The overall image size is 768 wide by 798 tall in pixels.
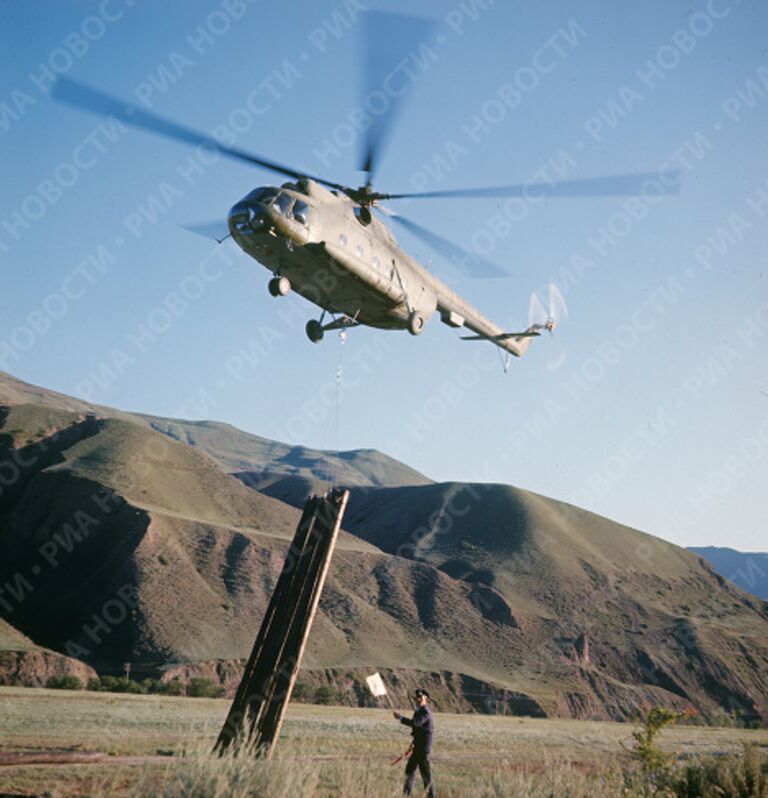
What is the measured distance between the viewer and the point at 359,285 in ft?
61.2

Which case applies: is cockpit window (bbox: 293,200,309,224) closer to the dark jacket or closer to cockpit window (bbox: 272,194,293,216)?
cockpit window (bbox: 272,194,293,216)

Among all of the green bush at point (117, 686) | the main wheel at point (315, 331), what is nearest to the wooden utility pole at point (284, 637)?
→ the main wheel at point (315, 331)

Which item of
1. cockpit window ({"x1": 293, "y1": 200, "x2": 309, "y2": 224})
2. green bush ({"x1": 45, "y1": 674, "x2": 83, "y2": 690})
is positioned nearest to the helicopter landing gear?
cockpit window ({"x1": 293, "y1": 200, "x2": 309, "y2": 224})

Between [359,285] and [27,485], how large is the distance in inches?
2432

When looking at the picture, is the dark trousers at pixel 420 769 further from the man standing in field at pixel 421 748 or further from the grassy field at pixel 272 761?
the grassy field at pixel 272 761

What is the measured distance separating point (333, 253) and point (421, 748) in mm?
11462

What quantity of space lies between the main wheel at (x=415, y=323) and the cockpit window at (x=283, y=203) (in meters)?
5.26

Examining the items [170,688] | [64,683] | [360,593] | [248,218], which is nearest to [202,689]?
[170,688]

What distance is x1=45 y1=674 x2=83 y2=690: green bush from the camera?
40219mm

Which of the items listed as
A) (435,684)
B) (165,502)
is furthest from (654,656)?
(165,502)

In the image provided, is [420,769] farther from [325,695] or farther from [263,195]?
[325,695]

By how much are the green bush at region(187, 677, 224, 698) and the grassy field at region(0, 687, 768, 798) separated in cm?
1196

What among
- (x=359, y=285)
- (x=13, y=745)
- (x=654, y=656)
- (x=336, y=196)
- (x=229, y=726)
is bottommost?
(x=13, y=745)

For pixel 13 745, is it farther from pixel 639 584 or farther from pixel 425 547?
pixel 639 584
